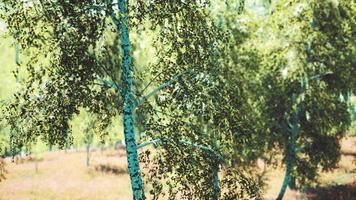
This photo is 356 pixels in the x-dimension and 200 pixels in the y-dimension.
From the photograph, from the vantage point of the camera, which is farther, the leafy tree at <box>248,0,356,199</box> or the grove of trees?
the leafy tree at <box>248,0,356,199</box>

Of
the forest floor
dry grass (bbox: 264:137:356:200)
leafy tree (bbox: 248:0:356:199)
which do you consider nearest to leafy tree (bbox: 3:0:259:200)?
leafy tree (bbox: 248:0:356:199)

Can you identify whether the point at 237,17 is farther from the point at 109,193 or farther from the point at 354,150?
the point at 354,150

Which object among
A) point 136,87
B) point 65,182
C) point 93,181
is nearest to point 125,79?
point 136,87

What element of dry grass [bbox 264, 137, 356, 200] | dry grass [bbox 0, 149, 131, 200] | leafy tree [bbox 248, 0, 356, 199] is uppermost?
leafy tree [bbox 248, 0, 356, 199]

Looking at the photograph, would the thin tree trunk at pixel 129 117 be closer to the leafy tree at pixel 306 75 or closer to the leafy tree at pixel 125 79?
the leafy tree at pixel 125 79

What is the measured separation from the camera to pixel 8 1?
24.4ft

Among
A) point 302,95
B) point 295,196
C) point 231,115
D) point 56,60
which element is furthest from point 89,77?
point 295,196

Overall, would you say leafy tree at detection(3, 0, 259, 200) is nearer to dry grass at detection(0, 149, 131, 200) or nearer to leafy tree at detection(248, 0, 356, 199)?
leafy tree at detection(248, 0, 356, 199)

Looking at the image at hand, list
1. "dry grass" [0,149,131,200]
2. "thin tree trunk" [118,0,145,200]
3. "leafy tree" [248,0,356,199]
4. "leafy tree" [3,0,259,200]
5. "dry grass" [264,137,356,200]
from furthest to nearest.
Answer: "dry grass" [0,149,131,200]
"dry grass" [264,137,356,200]
"leafy tree" [248,0,356,199]
"thin tree trunk" [118,0,145,200]
"leafy tree" [3,0,259,200]

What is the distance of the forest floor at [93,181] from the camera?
2775cm

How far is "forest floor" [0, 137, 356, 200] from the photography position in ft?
91.0

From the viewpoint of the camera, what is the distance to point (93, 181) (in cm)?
4025

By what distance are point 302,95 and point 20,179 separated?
102ft

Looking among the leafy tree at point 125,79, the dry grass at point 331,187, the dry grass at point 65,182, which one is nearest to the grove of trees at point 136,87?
the leafy tree at point 125,79
